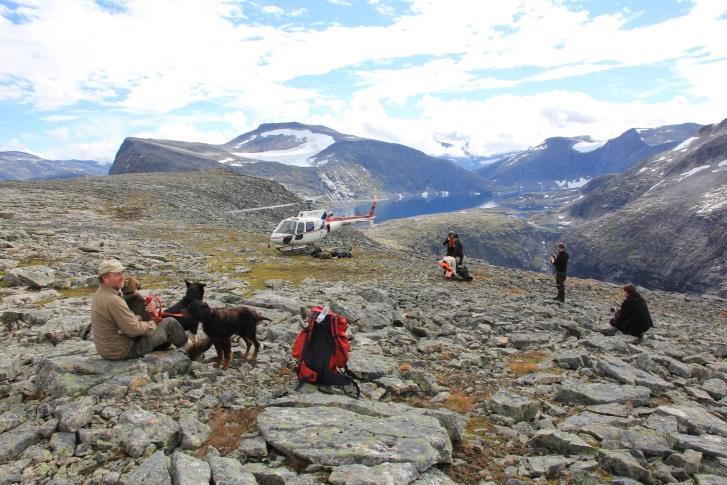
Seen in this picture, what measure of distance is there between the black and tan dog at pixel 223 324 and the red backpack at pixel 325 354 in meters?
1.64

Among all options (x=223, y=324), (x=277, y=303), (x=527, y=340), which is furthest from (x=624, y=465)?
(x=277, y=303)

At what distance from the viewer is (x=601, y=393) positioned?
367 inches

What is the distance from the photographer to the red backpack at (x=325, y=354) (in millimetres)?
8578

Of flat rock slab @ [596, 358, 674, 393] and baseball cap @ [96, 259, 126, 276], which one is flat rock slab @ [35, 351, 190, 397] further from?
flat rock slab @ [596, 358, 674, 393]

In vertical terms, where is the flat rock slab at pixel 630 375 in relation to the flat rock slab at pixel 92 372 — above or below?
above

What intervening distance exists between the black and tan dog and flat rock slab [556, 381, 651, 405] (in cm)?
671

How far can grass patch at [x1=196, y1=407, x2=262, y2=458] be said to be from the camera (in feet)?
21.9

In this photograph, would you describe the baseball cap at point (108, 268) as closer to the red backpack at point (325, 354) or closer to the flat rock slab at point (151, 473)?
the flat rock slab at point (151, 473)

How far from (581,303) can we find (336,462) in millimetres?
21938

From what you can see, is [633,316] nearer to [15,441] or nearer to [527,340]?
[527,340]

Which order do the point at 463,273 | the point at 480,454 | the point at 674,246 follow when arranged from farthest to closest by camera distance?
the point at 674,246, the point at 463,273, the point at 480,454

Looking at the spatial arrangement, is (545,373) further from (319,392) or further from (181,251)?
(181,251)

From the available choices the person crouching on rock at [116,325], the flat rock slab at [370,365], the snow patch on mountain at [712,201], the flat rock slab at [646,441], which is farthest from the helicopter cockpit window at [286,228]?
the snow patch on mountain at [712,201]

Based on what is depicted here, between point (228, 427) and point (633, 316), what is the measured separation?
13.8 metres
